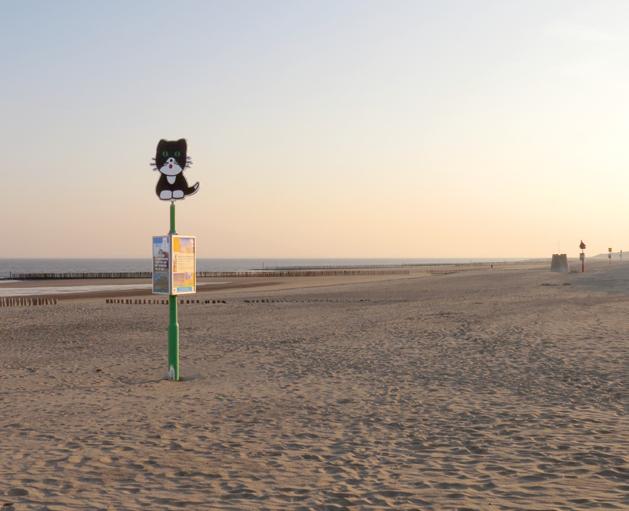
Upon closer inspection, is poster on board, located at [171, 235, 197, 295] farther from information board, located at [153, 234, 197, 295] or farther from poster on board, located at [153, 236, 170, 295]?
poster on board, located at [153, 236, 170, 295]

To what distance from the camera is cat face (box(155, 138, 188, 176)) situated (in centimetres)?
1188

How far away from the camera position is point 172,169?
11875mm

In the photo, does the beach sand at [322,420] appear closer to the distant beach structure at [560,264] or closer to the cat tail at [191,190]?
the cat tail at [191,190]

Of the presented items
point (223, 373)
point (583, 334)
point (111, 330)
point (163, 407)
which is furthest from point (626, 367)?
point (111, 330)

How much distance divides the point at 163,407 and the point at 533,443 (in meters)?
5.43

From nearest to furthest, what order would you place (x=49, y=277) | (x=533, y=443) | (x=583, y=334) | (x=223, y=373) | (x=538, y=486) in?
(x=538, y=486), (x=533, y=443), (x=223, y=373), (x=583, y=334), (x=49, y=277)

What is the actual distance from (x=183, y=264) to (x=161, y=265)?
0.40m

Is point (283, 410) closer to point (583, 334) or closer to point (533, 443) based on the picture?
point (533, 443)

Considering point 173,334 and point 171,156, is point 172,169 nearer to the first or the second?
point 171,156

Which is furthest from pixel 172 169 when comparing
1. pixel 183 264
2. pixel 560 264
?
pixel 560 264

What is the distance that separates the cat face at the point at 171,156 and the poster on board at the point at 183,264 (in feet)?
4.24

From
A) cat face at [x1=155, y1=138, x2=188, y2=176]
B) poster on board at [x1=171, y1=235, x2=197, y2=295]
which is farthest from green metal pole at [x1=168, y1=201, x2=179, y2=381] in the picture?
cat face at [x1=155, y1=138, x2=188, y2=176]

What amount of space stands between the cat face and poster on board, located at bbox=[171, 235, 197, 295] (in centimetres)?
129

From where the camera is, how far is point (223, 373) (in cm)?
1282
